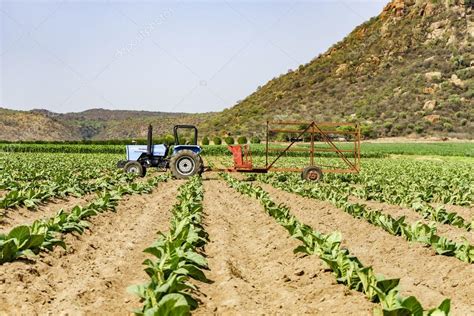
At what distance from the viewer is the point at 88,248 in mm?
7770

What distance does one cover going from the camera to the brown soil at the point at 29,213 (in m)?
9.41

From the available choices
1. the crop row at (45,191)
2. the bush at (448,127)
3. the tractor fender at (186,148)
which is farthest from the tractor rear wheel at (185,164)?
the bush at (448,127)

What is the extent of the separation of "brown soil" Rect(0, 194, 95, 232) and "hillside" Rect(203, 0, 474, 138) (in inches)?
2270

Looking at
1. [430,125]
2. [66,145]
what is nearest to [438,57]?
[430,125]

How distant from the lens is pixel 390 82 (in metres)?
77.9

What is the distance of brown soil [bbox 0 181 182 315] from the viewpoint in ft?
16.2

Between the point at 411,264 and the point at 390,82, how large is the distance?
2931 inches

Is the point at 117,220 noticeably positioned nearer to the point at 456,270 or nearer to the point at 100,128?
the point at 456,270

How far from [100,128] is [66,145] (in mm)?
105549

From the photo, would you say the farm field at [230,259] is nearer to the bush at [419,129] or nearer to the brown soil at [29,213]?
the brown soil at [29,213]

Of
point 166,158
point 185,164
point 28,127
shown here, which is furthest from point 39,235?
point 28,127

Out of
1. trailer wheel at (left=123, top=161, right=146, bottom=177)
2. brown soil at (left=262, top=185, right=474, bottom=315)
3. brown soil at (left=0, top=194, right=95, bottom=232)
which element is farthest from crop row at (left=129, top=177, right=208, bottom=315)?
trailer wheel at (left=123, top=161, right=146, bottom=177)

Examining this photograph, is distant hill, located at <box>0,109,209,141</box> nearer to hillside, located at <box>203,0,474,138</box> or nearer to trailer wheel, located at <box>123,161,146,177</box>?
hillside, located at <box>203,0,474,138</box>

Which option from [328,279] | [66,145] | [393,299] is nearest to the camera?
[393,299]
